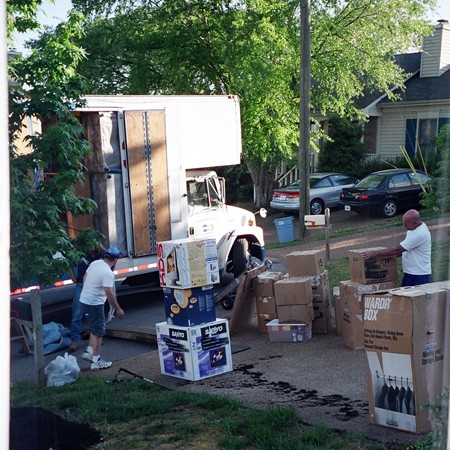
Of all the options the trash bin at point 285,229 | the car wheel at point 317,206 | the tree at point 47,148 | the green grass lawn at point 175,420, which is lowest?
the green grass lawn at point 175,420

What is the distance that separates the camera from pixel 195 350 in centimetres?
706

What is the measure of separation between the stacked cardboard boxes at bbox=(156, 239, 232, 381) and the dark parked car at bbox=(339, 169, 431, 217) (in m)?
4.99

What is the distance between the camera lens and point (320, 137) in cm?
1938

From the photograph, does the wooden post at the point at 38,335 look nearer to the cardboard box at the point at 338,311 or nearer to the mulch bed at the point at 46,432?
the mulch bed at the point at 46,432

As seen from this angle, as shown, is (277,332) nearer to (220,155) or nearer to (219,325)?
(219,325)

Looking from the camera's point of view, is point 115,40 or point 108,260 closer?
point 108,260

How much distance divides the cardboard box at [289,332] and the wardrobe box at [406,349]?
305cm

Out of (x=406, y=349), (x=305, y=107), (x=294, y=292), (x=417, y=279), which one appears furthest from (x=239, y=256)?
(x=406, y=349)

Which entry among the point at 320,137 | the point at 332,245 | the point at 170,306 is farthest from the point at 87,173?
the point at 320,137

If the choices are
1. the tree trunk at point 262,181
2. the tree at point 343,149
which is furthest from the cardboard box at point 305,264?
the tree at point 343,149

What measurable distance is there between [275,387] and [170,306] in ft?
4.67

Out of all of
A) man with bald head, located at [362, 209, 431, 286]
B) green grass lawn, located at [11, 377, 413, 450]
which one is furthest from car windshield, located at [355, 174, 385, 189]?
green grass lawn, located at [11, 377, 413, 450]

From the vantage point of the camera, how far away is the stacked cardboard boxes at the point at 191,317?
7078 mm

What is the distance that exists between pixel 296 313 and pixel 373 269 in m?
1.10
